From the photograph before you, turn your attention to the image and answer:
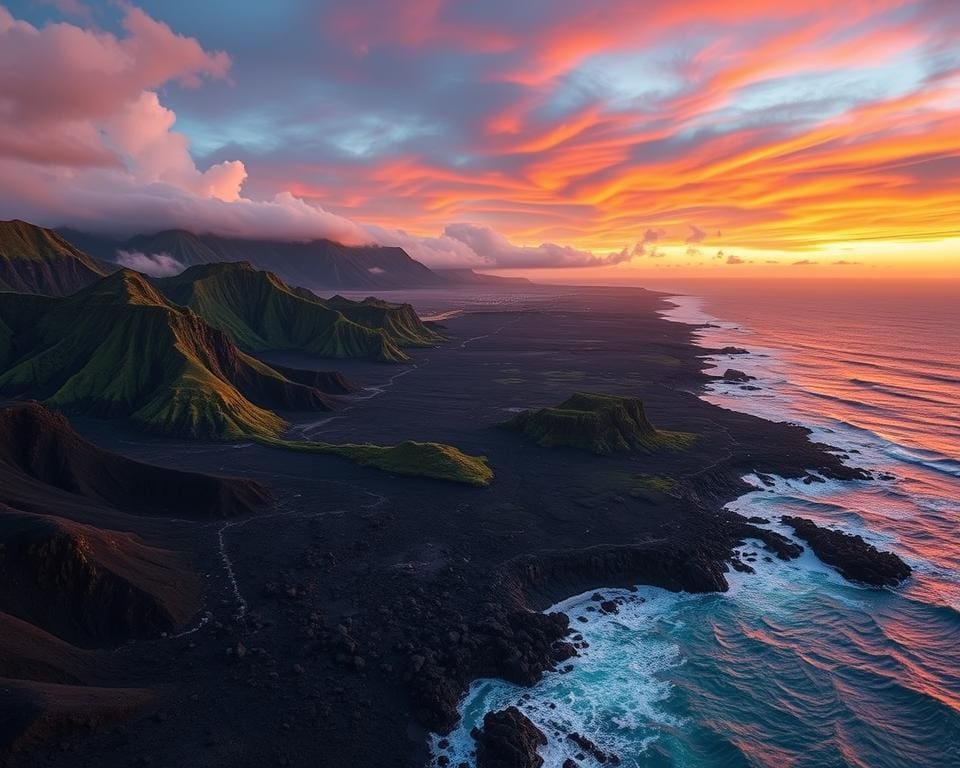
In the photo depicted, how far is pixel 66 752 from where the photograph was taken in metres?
28.6

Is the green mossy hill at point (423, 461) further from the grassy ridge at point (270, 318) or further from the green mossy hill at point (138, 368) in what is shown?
the grassy ridge at point (270, 318)

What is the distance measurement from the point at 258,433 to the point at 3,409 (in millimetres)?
34073

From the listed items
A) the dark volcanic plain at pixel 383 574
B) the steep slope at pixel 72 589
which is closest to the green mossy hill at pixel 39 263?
the dark volcanic plain at pixel 383 574

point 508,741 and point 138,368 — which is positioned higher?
point 138,368

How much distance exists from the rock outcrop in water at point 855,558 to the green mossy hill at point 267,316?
12782 cm

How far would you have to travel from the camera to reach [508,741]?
3219 cm

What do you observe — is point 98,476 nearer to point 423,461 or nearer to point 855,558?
point 423,461

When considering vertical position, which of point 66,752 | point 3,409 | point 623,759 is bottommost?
point 623,759

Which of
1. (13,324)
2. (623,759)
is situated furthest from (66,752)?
(13,324)

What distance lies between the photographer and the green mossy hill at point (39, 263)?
16988 cm

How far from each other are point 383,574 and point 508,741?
19.6 metres

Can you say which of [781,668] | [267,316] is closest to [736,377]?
[781,668]

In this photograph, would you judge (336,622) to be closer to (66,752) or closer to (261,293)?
(66,752)

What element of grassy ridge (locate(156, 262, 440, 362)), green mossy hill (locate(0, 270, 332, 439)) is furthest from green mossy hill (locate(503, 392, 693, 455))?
grassy ridge (locate(156, 262, 440, 362))
